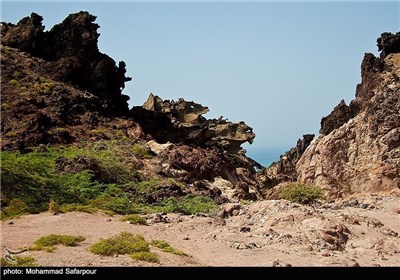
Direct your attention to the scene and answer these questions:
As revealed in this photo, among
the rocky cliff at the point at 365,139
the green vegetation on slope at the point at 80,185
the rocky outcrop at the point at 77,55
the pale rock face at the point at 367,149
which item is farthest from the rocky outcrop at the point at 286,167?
the green vegetation on slope at the point at 80,185

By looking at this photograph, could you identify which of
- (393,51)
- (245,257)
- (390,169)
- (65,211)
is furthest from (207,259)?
(393,51)

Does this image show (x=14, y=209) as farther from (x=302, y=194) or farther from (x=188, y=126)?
(x=188, y=126)

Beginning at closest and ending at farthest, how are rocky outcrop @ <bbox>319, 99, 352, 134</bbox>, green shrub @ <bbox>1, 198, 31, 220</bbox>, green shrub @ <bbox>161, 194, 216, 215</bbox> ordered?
1. green shrub @ <bbox>1, 198, 31, 220</bbox>
2. green shrub @ <bbox>161, 194, 216, 215</bbox>
3. rocky outcrop @ <bbox>319, 99, 352, 134</bbox>

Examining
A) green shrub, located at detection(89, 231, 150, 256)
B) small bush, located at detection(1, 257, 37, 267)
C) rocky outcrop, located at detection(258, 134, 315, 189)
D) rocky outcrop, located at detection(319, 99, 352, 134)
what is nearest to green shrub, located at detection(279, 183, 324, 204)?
rocky outcrop, located at detection(319, 99, 352, 134)

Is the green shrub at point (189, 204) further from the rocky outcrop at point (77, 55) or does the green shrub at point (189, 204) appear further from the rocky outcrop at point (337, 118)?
the rocky outcrop at point (337, 118)

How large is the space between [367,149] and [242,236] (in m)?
20.5

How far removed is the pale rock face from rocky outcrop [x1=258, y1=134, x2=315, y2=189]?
15.6 ft

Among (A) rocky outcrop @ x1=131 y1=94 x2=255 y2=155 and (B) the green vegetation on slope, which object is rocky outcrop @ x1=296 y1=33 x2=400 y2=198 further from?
(B) the green vegetation on slope

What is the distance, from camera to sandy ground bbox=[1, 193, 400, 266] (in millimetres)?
10867

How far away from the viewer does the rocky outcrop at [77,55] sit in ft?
109

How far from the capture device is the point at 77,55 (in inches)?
1312

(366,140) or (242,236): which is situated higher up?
(366,140)

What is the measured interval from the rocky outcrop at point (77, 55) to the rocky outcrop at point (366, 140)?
50.7 ft

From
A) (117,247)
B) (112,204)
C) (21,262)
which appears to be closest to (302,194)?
(112,204)
